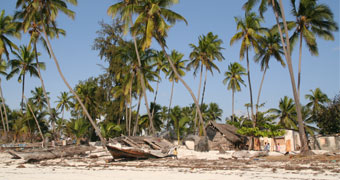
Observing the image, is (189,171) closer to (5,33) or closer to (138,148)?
(138,148)

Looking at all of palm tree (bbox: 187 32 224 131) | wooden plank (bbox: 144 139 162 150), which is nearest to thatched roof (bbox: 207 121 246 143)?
palm tree (bbox: 187 32 224 131)

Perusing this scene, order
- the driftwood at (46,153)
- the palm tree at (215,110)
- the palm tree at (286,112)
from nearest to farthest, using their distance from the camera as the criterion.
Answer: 1. the driftwood at (46,153)
2. the palm tree at (286,112)
3. the palm tree at (215,110)

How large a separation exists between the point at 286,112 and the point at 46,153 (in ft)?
88.8

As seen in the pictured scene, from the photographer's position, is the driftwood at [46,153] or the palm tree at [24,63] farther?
the palm tree at [24,63]

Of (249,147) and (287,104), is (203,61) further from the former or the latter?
(287,104)

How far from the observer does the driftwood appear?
15693mm

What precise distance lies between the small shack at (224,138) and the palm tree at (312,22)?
894 centimetres

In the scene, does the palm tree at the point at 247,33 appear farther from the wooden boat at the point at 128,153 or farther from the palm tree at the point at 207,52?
the wooden boat at the point at 128,153

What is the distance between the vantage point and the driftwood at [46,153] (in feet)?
51.5

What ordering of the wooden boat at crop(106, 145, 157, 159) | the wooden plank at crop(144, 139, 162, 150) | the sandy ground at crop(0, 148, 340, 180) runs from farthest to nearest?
the wooden plank at crop(144, 139, 162, 150), the wooden boat at crop(106, 145, 157, 159), the sandy ground at crop(0, 148, 340, 180)

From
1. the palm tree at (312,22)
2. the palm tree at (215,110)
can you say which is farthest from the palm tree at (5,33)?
Result: the palm tree at (215,110)

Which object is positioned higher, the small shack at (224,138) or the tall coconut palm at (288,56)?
the tall coconut palm at (288,56)

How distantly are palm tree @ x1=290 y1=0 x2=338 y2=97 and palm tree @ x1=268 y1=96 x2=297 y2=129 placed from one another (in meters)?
15.7

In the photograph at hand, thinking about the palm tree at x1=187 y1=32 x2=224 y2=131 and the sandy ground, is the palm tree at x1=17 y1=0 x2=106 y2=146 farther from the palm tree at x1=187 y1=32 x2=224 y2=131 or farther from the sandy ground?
the palm tree at x1=187 y1=32 x2=224 y2=131
